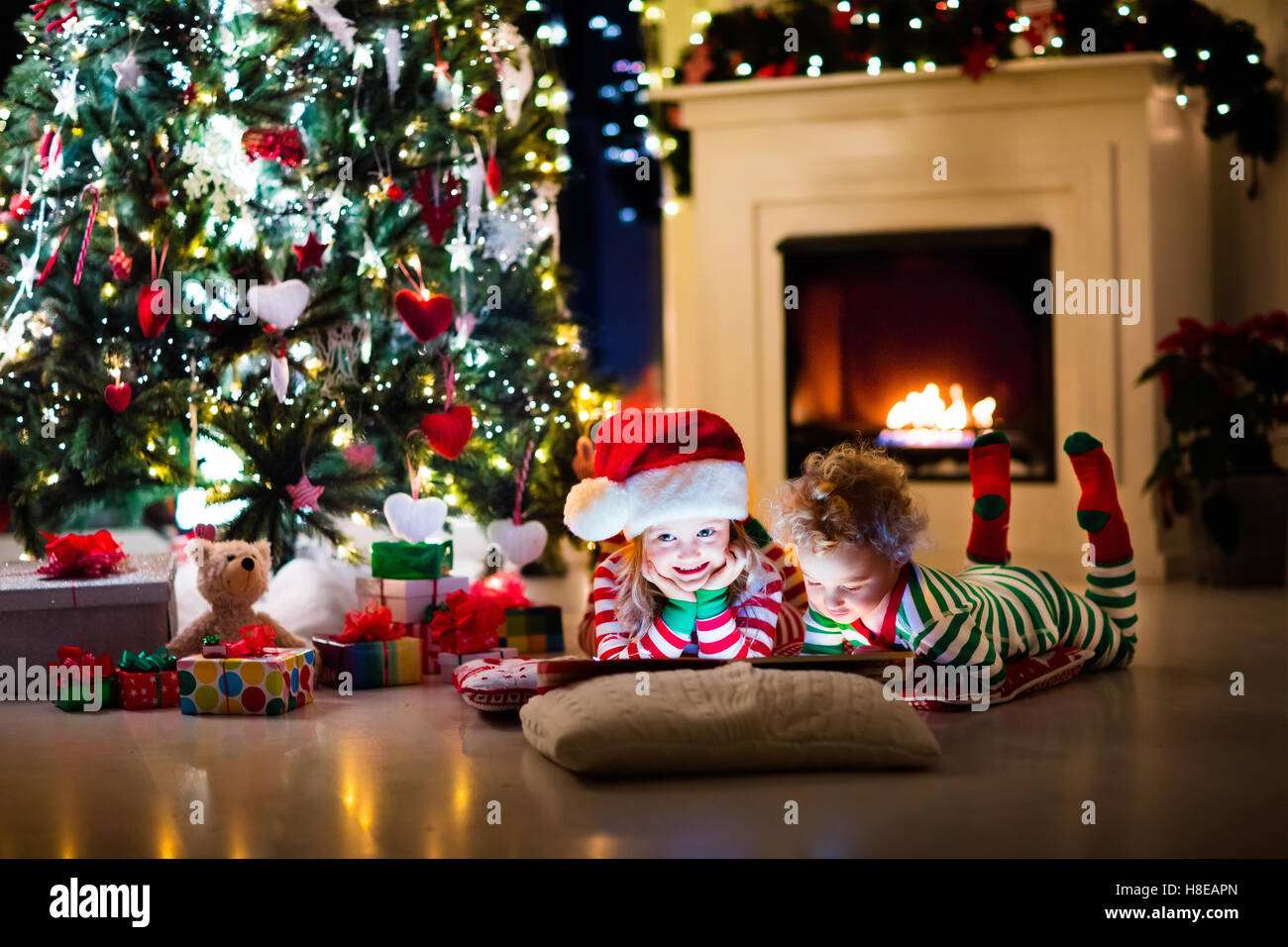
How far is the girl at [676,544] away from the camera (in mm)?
2510

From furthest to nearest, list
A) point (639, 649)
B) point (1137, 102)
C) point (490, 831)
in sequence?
1. point (1137, 102)
2. point (639, 649)
3. point (490, 831)

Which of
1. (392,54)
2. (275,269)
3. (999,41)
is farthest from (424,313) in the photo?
(999,41)

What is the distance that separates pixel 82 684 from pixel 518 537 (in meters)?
1.20

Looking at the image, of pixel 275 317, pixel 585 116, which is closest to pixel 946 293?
pixel 585 116

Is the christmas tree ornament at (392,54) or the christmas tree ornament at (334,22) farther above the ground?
the christmas tree ornament at (334,22)

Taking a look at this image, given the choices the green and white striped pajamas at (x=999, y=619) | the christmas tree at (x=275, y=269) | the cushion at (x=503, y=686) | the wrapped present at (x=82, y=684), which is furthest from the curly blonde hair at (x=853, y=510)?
the wrapped present at (x=82, y=684)

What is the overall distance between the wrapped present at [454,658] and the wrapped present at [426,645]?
0.8 inches

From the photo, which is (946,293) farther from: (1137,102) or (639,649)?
(639,649)

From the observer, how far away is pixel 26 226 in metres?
3.34

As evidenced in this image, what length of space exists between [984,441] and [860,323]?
2.53m

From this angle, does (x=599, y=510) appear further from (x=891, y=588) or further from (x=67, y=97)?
(x=67, y=97)

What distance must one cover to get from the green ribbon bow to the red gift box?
12 mm

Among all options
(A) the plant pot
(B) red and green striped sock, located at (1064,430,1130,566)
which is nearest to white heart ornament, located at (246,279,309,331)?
(B) red and green striped sock, located at (1064,430,1130,566)

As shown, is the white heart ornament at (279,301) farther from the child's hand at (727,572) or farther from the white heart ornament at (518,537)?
the child's hand at (727,572)
